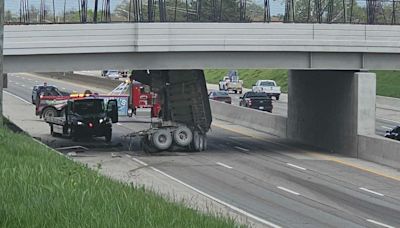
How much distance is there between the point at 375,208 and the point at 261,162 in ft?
38.4

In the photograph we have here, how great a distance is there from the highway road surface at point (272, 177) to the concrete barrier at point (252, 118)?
124cm

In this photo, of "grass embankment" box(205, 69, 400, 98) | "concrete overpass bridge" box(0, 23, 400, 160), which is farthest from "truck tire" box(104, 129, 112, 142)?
"grass embankment" box(205, 69, 400, 98)

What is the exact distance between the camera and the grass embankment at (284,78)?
72.7m

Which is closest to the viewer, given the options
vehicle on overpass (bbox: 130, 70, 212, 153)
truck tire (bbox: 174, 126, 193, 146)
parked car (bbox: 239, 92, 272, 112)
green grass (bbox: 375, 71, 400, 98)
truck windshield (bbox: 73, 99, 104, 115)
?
truck tire (bbox: 174, 126, 193, 146)

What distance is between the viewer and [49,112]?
163ft

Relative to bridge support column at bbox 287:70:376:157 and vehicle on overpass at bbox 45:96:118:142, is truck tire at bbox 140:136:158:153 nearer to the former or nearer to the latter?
vehicle on overpass at bbox 45:96:118:142

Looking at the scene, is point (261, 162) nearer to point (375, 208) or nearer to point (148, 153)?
point (148, 153)

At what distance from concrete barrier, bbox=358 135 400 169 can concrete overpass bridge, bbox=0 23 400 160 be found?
647 millimetres

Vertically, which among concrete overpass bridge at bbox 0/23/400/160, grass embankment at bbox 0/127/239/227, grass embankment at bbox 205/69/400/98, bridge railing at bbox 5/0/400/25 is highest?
bridge railing at bbox 5/0/400/25

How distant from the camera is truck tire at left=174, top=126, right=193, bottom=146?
3666cm

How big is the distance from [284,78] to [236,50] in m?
60.5

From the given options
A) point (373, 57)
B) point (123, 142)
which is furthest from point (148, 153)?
point (373, 57)

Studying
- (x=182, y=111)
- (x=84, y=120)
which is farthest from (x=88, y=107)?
(x=182, y=111)

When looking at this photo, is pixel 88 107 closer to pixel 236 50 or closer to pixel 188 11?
pixel 188 11
